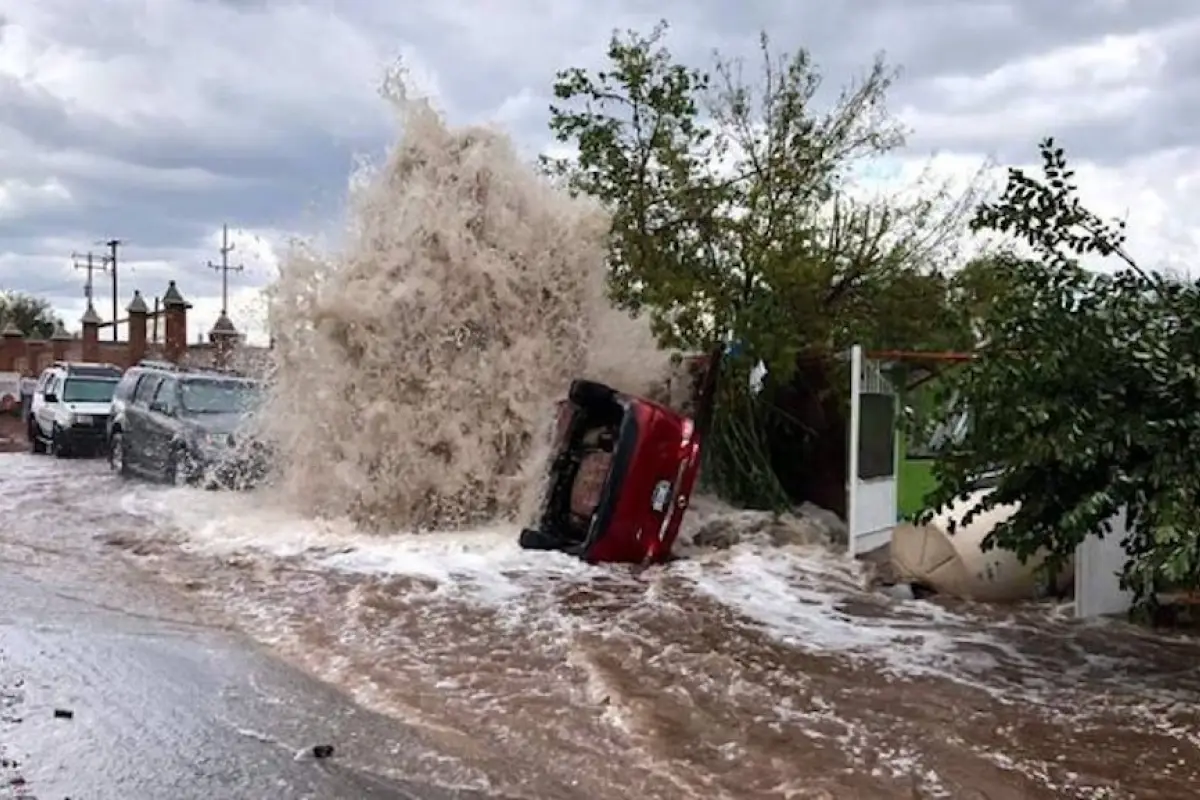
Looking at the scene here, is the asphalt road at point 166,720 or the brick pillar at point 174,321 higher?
the brick pillar at point 174,321

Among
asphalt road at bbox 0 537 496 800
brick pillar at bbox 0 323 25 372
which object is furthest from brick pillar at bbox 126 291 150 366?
asphalt road at bbox 0 537 496 800

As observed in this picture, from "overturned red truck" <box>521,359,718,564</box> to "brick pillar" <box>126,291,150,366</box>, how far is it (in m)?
29.6

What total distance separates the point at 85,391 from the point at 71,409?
1181 mm

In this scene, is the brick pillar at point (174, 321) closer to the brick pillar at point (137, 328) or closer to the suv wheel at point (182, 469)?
A: the brick pillar at point (137, 328)

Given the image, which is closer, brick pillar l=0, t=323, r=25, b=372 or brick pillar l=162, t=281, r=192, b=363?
brick pillar l=162, t=281, r=192, b=363

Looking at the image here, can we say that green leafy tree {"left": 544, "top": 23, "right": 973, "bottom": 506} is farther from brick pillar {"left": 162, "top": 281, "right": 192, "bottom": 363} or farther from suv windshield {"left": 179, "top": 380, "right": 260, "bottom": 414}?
brick pillar {"left": 162, "top": 281, "right": 192, "bottom": 363}

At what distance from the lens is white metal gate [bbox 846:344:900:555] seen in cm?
1223

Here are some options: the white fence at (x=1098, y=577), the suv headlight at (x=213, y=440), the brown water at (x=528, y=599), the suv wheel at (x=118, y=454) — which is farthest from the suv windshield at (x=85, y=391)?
the white fence at (x=1098, y=577)

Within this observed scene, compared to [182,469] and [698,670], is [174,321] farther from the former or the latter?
[698,670]

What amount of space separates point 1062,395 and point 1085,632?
2.90 metres

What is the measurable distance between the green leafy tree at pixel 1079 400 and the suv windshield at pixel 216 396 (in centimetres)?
1223

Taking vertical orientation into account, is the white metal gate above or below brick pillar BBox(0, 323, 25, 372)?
below

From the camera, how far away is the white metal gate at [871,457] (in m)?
12.2

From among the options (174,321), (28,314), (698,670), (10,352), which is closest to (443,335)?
(698,670)
